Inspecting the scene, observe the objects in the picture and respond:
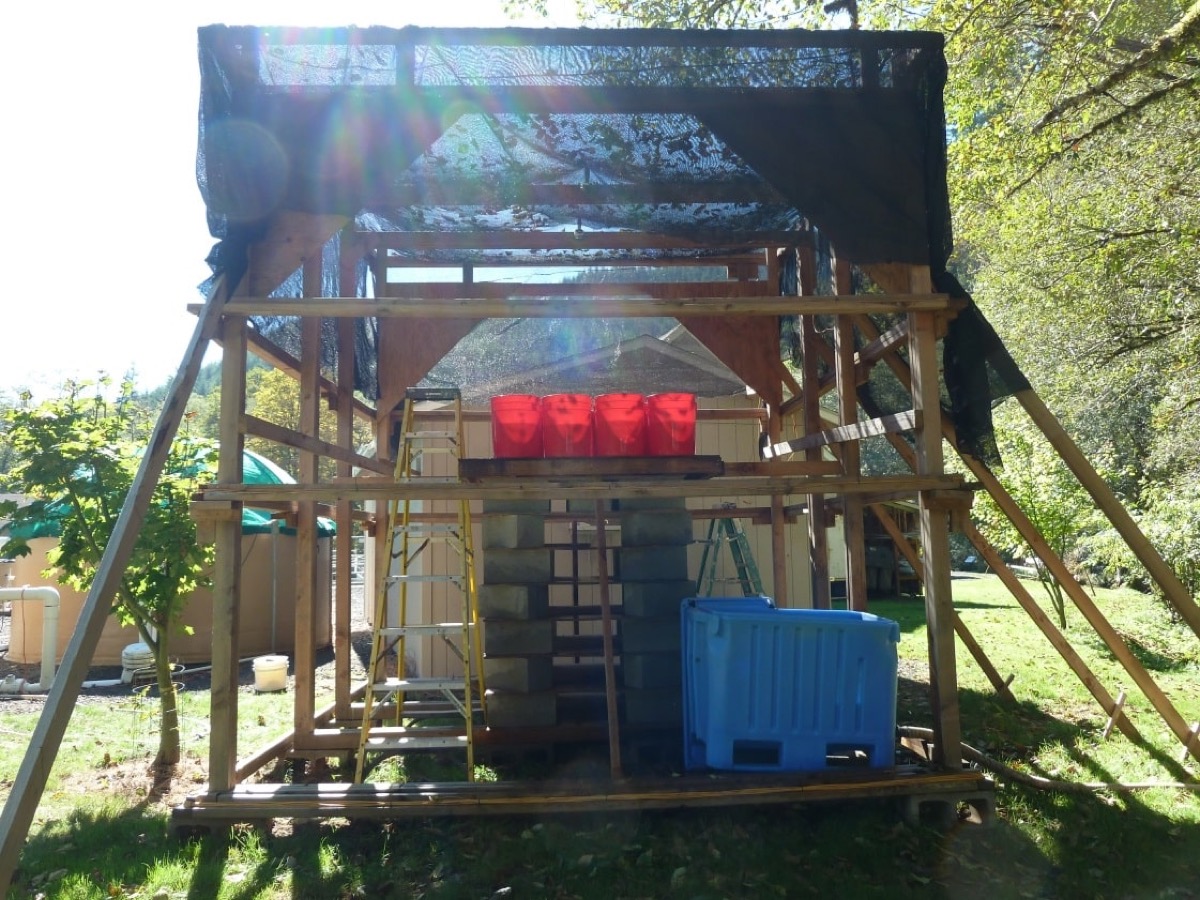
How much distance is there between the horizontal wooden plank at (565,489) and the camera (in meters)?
4.42

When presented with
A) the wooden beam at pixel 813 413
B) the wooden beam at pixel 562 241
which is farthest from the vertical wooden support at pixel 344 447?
the wooden beam at pixel 813 413

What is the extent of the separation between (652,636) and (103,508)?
3827 millimetres

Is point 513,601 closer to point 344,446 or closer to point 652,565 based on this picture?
point 652,565

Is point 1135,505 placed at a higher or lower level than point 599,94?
lower

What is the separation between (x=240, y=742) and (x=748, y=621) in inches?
173

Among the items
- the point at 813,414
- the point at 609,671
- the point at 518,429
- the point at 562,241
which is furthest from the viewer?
the point at 813,414

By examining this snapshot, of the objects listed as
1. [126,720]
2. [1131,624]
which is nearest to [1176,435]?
[1131,624]

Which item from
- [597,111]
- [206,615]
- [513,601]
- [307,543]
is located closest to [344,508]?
[307,543]

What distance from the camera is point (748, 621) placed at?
4.70 metres

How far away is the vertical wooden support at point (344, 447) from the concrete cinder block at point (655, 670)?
2.22 meters

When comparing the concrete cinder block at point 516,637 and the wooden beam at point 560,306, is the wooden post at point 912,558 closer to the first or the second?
the wooden beam at point 560,306

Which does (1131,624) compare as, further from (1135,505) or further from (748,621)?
(748,621)

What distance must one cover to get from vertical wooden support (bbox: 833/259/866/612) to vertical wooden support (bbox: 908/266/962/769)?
1297 mm

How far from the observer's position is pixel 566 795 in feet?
14.1
